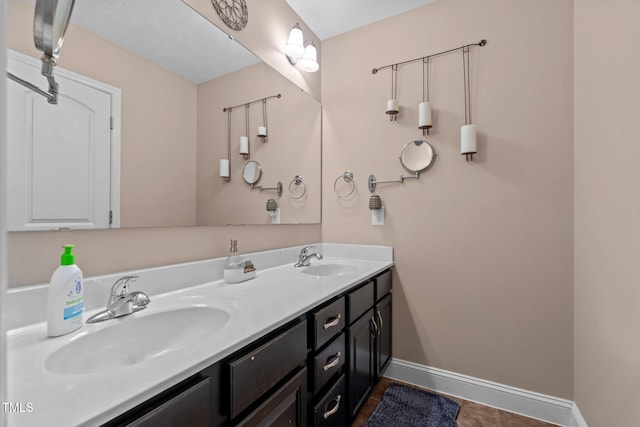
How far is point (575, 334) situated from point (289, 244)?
62.4 inches

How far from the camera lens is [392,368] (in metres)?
1.79

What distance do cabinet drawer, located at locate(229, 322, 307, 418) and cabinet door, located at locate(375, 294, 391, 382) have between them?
30.5 inches

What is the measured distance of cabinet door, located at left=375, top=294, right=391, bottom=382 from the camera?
1562 mm

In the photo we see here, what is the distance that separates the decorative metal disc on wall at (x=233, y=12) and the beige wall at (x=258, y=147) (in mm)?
213

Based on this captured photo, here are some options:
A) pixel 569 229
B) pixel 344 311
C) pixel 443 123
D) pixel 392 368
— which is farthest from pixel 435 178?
pixel 392 368

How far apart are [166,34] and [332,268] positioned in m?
1.47

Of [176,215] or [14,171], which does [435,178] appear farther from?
[14,171]

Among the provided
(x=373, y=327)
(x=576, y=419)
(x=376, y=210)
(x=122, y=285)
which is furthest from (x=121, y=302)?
(x=576, y=419)

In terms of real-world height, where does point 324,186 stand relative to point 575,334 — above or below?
above

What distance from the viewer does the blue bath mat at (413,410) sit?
1396 millimetres

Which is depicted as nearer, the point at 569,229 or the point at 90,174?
the point at 90,174

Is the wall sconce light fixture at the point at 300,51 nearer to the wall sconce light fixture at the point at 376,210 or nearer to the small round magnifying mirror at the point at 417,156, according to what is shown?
the small round magnifying mirror at the point at 417,156

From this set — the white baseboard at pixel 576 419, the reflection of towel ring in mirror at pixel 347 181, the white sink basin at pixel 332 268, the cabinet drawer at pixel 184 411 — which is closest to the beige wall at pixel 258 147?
the reflection of towel ring in mirror at pixel 347 181

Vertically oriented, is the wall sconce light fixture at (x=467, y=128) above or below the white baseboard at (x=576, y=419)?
above
